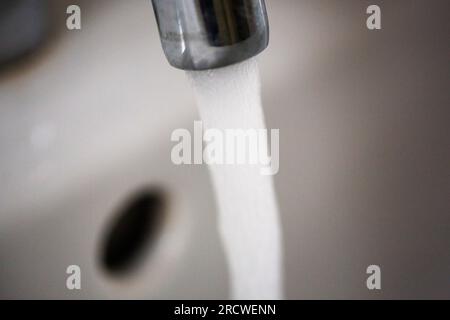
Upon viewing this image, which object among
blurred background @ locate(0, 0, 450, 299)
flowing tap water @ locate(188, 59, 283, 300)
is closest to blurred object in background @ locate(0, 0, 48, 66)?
blurred background @ locate(0, 0, 450, 299)

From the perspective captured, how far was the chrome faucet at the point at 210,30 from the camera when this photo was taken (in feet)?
2.06

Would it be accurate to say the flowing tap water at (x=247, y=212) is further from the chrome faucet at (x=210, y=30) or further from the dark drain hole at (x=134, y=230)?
the chrome faucet at (x=210, y=30)

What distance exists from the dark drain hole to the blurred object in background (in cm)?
30

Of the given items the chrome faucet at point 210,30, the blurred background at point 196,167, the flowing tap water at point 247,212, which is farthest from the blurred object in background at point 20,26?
the chrome faucet at point 210,30

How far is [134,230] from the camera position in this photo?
3.46 feet

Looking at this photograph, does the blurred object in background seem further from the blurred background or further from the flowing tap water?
the flowing tap water

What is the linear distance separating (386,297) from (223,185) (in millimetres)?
341

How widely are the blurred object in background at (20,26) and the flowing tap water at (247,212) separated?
0.84ft

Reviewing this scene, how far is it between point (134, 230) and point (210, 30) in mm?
494

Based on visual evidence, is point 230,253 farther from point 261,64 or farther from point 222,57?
point 222,57

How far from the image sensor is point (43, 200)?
3.46 feet

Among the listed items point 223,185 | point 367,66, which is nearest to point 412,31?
point 367,66

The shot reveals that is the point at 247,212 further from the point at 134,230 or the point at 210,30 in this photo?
the point at 210,30

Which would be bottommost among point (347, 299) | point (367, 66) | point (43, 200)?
point (347, 299)
